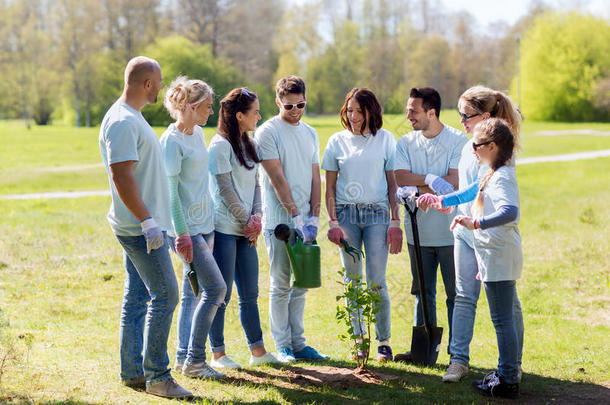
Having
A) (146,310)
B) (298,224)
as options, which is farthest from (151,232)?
(298,224)

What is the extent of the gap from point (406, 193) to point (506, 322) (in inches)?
42.0

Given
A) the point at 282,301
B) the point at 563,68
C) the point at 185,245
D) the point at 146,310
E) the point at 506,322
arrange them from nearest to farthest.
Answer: the point at 506,322, the point at 185,245, the point at 146,310, the point at 282,301, the point at 563,68

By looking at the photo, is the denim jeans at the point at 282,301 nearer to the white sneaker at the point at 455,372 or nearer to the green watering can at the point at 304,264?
the green watering can at the point at 304,264

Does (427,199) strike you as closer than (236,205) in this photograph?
Yes

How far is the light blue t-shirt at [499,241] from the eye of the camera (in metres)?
4.12

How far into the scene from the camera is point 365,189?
508 centimetres

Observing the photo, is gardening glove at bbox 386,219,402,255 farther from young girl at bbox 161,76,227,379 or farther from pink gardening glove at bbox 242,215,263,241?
young girl at bbox 161,76,227,379

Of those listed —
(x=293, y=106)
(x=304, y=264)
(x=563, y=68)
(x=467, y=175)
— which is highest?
(x=563, y=68)

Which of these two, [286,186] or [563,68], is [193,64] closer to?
[286,186]

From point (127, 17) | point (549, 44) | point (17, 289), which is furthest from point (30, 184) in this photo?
point (549, 44)

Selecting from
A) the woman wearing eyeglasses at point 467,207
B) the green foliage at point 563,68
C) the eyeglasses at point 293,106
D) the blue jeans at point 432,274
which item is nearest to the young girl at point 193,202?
the eyeglasses at point 293,106

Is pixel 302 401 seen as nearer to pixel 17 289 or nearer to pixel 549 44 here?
pixel 17 289

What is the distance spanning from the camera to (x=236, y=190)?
4898mm

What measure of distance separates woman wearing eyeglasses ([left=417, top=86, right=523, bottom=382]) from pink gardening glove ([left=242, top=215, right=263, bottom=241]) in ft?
3.73
